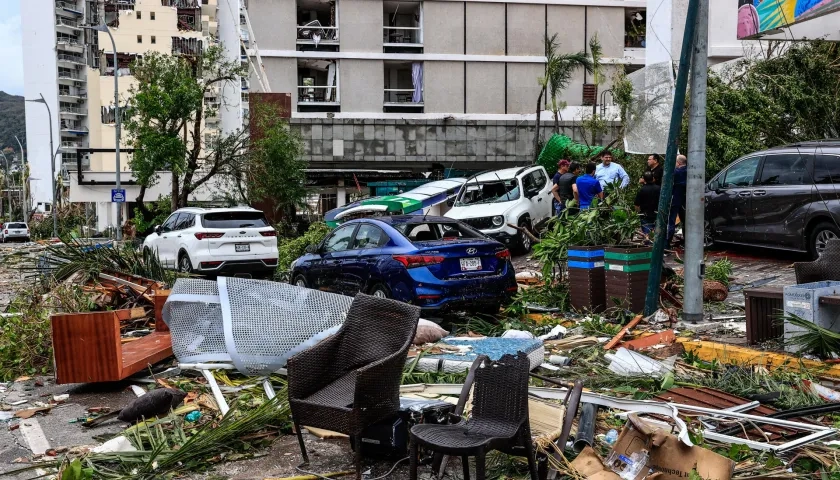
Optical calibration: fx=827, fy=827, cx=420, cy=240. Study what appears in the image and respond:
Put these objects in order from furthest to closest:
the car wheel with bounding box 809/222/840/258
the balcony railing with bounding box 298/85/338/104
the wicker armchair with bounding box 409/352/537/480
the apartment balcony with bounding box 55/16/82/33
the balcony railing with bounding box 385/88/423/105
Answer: the apartment balcony with bounding box 55/16/82/33 < the balcony railing with bounding box 385/88/423/105 < the balcony railing with bounding box 298/85/338/104 < the car wheel with bounding box 809/222/840/258 < the wicker armchair with bounding box 409/352/537/480

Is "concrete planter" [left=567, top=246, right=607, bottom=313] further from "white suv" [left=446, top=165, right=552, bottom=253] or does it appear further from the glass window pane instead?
"white suv" [left=446, top=165, right=552, bottom=253]

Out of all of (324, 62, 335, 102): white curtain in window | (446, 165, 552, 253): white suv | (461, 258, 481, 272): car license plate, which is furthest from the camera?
(324, 62, 335, 102): white curtain in window

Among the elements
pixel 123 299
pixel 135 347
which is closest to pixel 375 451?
pixel 135 347

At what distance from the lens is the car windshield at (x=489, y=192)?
63.2ft

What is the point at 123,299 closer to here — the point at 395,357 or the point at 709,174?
the point at 395,357

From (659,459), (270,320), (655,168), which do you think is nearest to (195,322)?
(270,320)

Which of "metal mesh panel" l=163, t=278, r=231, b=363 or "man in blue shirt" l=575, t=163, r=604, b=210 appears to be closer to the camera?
"metal mesh panel" l=163, t=278, r=231, b=363

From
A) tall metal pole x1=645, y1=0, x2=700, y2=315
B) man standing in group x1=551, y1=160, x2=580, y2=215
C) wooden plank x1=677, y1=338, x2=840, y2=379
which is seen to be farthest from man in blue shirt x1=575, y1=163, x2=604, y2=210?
wooden plank x1=677, y1=338, x2=840, y2=379

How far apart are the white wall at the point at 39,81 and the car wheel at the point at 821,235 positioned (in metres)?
86.6

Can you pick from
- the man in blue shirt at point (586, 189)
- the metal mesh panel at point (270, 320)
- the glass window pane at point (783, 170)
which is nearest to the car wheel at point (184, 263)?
the man in blue shirt at point (586, 189)

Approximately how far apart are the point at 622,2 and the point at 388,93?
13.2 metres

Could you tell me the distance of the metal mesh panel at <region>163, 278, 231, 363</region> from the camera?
8.58m

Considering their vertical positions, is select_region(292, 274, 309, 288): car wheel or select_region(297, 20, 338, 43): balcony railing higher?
select_region(297, 20, 338, 43): balcony railing

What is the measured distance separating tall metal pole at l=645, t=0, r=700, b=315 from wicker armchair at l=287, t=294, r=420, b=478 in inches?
213
